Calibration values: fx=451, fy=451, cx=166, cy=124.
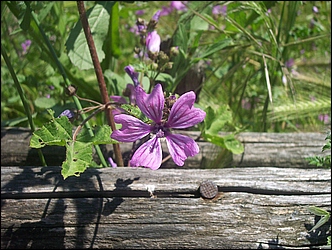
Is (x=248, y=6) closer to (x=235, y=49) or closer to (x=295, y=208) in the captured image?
(x=235, y=49)

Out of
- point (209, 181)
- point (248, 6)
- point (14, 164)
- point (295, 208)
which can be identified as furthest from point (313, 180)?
point (14, 164)

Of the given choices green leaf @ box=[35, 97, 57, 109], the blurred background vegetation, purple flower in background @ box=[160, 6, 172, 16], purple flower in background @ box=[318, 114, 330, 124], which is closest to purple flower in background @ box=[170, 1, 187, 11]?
purple flower in background @ box=[160, 6, 172, 16]

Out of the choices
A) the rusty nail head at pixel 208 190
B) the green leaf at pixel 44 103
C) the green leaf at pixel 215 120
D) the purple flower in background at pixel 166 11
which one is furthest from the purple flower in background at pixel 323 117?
the purple flower in background at pixel 166 11

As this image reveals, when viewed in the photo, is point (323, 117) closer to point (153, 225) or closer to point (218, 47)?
point (218, 47)

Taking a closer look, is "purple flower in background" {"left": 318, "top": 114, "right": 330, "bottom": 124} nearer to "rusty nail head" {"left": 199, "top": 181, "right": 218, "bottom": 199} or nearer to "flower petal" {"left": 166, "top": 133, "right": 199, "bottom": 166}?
"rusty nail head" {"left": 199, "top": 181, "right": 218, "bottom": 199}

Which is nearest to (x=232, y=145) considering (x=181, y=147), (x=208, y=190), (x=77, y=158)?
(x=208, y=190)

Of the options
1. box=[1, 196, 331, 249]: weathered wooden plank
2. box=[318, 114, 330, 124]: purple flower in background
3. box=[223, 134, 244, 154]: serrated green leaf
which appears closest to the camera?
box=[1, 196, 331, 249]: weathered wooden plank
